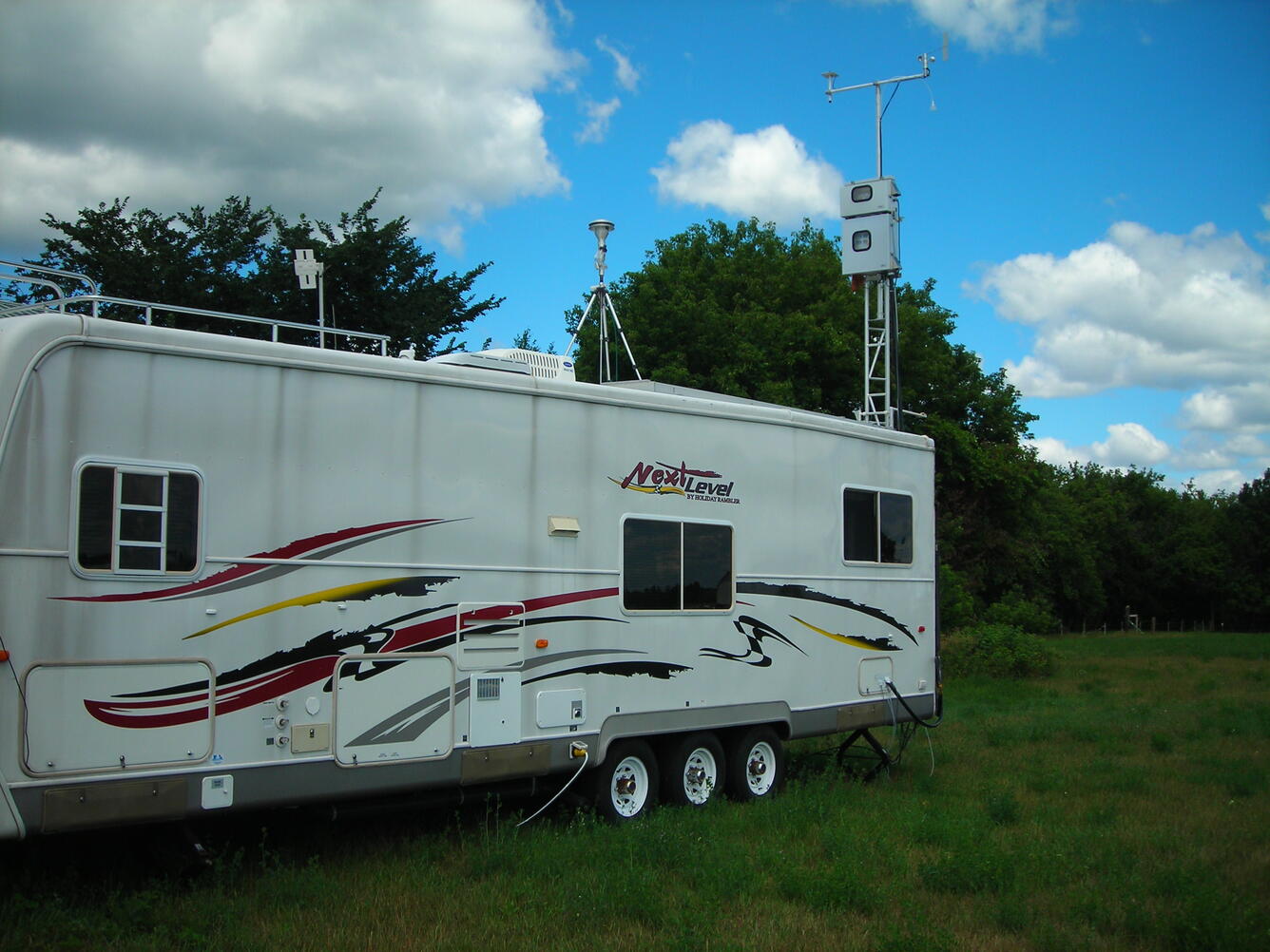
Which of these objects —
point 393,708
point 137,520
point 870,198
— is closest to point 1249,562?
point 870,198

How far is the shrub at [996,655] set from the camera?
24.6m

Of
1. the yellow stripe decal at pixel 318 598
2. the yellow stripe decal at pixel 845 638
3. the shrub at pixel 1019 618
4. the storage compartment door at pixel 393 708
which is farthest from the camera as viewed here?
the shrub at pixel 1019 618

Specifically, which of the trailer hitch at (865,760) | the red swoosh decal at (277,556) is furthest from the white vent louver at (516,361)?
the trailer hitch at (865,760)

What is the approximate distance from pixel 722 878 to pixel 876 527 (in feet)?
16.8

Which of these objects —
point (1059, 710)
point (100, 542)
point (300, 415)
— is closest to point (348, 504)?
point (300, 415)

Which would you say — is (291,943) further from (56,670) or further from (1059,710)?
(1059,710)

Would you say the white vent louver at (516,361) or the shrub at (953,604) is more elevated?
the white vent louver at (516,361)

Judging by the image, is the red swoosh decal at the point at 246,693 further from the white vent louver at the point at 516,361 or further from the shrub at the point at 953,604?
the shrub at the point at 953,604

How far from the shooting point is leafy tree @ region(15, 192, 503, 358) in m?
18.0

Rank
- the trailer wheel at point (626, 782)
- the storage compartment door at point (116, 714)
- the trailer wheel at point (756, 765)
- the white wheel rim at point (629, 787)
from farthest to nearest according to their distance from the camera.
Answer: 1. the trailer wheel at point (756, 765)
2. the white wheel rim at point (629, 787)
3. the trailer wheel at point (626, 782)
4. the storage compartment door at point (116, 714)

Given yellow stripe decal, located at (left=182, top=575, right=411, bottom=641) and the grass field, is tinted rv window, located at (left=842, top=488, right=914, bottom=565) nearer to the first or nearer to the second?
the grass field

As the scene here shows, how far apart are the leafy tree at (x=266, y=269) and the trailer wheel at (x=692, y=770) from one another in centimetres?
945

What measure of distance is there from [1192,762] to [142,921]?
37.1ft

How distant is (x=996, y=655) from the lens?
24766 mm
